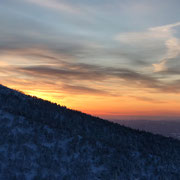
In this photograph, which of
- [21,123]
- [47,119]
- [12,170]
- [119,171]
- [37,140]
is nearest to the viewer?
[12,170]

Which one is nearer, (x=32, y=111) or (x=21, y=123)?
(x=21, y=123)

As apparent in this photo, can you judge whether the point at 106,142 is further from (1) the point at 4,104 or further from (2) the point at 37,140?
(1) the point at 4,104

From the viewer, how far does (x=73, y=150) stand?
16125 mm

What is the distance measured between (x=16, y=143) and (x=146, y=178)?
8.63 meters

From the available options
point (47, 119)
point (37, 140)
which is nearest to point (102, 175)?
point (37, 140)

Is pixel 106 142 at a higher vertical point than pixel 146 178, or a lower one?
higher

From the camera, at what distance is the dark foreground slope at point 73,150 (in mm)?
13717

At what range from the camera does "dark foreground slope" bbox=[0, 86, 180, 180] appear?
45.0 feet

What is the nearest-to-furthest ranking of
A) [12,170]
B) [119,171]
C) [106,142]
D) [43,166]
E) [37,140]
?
[12,170] < [43,166] < [119,171] < [37,140] < [106,142]

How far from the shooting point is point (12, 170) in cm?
1290

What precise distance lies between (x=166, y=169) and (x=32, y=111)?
12.8 m

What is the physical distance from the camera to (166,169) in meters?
17.0

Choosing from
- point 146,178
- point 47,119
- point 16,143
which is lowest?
point 146,178

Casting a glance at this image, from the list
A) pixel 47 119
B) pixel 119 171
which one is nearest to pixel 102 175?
pixel 119 171
